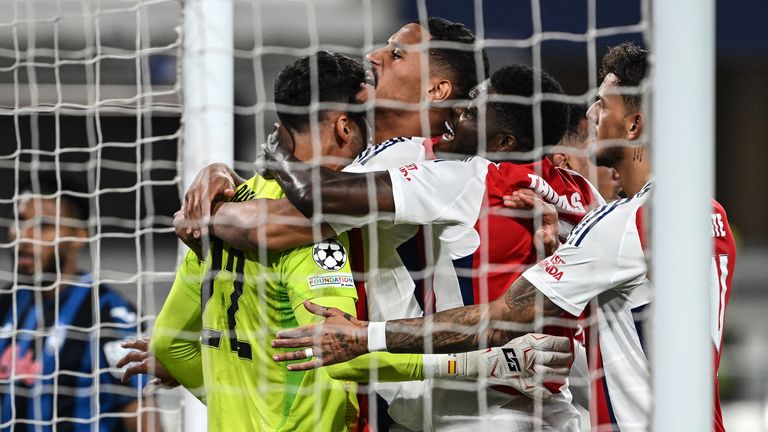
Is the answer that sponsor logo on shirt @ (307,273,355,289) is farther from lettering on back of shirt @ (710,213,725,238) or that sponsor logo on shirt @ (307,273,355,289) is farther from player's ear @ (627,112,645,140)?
lettering on back of shirt @ (710,213,725,238)

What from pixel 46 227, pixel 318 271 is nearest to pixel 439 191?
pixel 318 271

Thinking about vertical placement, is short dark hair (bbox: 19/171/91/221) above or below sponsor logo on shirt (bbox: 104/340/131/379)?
above

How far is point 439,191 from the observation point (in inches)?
103

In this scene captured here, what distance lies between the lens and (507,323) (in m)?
2.52

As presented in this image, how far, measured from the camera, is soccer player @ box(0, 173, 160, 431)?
3.88 m

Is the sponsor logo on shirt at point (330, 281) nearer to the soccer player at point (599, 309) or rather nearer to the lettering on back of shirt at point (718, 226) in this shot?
the soccer player at point (599, 309)

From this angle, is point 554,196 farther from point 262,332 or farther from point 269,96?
point 269,96

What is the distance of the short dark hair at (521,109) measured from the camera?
284 cm

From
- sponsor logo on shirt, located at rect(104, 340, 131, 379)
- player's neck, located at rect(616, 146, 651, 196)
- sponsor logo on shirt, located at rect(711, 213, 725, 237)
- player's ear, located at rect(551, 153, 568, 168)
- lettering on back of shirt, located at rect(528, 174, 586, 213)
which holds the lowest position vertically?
sponsor logo on shirt, located at rect(104, 340, 131, 379)

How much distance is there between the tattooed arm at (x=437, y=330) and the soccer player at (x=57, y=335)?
1481 millimetres

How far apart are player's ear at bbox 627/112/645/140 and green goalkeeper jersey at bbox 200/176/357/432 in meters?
0.75

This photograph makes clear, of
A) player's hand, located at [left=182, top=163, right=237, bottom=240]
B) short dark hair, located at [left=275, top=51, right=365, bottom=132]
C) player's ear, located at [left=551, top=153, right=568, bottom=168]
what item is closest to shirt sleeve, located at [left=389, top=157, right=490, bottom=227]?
short dark hair, located at [left=275, top=51, right=365, bottom=132]

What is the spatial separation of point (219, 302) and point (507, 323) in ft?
2.54

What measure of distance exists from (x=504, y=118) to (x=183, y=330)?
1022 millimetres
